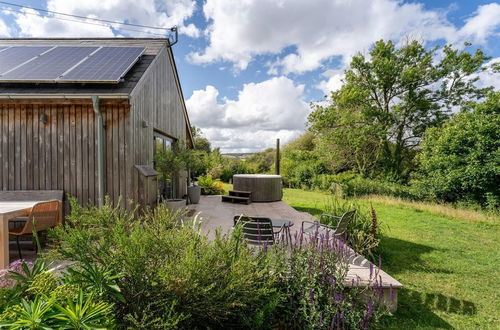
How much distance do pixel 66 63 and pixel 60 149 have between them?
2245 millimetres

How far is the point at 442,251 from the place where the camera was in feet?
16.1

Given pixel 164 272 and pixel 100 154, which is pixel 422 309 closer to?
pixel 164 272

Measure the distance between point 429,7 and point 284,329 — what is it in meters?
12.6

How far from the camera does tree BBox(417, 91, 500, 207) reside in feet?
29.4

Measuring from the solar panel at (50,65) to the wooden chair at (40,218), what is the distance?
2627mm

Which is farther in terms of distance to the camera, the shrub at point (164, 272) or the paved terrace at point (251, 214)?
the paved terrace at point (251, 214)

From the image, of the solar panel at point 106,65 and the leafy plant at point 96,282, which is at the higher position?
the solar panel at point 106,65

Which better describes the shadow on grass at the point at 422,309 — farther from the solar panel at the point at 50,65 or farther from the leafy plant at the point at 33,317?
the solar panel at the point at 50,65

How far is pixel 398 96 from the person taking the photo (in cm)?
1642

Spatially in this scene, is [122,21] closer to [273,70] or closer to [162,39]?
[162,39]

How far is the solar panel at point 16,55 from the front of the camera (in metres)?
5.44

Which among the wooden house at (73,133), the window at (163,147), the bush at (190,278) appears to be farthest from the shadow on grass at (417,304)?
the window at (163,147)

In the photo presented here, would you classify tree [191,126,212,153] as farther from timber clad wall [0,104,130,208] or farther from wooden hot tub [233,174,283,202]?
timber clad wall [0,104,130,208]

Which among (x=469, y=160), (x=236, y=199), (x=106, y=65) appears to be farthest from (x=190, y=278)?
(x=469, y=160)
